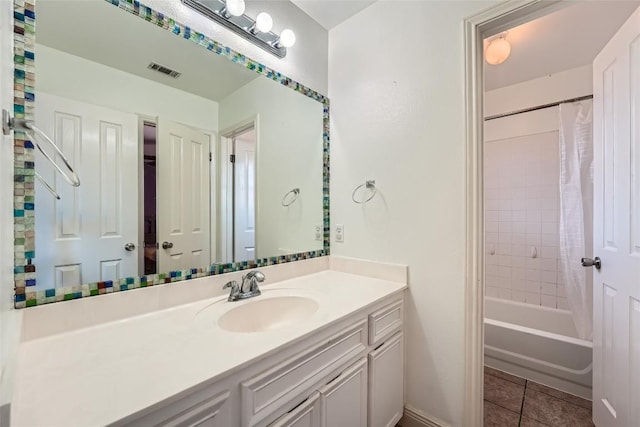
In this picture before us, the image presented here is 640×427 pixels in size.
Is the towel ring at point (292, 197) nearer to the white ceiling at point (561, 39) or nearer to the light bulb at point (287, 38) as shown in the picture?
the light bulb at point (287, 38)

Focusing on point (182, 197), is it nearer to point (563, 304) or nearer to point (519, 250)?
point (519, 250)

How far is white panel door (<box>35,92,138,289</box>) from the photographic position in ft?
2.70

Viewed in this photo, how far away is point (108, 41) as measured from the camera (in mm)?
943

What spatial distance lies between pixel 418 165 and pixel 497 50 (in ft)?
3.61

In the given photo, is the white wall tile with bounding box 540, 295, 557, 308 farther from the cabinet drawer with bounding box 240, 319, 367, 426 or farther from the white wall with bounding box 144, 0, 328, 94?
the white wall with bounding box 144, 0, 328, 94

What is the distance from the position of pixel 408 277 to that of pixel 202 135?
4.02 ft

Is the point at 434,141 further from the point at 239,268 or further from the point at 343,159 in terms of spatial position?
the point at 239,268

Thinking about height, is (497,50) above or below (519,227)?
above

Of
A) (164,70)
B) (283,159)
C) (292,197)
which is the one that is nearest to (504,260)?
(292,197)

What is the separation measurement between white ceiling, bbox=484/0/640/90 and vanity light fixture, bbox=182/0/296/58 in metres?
1.42

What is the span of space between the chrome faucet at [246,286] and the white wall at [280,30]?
3.58ft

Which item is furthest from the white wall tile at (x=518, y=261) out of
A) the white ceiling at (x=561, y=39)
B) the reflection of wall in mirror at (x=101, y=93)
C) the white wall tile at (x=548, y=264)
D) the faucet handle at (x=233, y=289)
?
the reflection of wall in mirror at (x=101, y=93)

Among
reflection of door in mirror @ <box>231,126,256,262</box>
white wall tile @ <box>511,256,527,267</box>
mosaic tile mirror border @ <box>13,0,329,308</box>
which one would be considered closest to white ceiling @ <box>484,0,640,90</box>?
white wall tile @ <box>511,256,527,267</box>

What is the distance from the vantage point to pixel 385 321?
1.23 m
